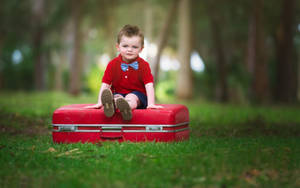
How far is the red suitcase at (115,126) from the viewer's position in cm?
558

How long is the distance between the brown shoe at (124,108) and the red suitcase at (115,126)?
0.12m

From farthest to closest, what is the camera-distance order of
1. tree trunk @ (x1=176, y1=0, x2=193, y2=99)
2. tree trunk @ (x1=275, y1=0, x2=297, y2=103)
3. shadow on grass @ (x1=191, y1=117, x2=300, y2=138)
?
tree trunk @ (x1=176, y1=0, x2=193, y2=99)
tree trunk @ (x1=275, y1=0, x2=297, y2=103)
shadow on grass @ (x1=191, y1=117, x2=300, y2=138)

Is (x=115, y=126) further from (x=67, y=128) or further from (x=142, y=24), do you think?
(x=142, y=24)

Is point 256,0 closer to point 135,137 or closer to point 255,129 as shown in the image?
point 255,129

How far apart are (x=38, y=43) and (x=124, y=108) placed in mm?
25557

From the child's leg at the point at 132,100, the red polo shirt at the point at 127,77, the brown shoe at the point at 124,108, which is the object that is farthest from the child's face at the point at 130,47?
the brown shoe at the point at 124,108

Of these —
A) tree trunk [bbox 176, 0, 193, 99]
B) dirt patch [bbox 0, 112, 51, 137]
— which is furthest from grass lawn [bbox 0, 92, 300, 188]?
tree trunk [bbox 176, 0, 193, 99]

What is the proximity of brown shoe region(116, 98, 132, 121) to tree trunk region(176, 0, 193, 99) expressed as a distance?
1649cm

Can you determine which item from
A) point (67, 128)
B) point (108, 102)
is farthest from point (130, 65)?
point (67, 128)

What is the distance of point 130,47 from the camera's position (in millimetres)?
6035

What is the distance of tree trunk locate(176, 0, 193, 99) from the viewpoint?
2192 centimetres

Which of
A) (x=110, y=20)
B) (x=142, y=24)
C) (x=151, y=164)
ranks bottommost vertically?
(x=151, y=164)

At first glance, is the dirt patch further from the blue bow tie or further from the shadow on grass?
the shadow on grass

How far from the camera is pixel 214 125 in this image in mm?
8570
